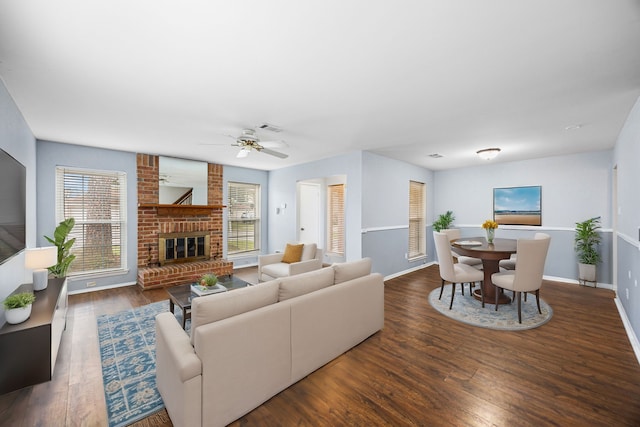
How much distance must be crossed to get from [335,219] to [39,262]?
14.9ft

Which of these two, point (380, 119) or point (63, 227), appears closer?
point (380, 119)

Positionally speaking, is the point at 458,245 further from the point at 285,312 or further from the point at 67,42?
the point at 67,42

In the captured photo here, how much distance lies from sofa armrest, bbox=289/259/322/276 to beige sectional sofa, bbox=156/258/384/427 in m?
1.70

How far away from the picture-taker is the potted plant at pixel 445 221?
6.43 m

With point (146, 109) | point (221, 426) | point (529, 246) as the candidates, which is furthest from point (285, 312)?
point (529, 246)

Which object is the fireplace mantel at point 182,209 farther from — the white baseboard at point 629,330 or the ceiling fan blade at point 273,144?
the white baseboard at point 629,330

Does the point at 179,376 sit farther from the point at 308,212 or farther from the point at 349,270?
the point at 308,212

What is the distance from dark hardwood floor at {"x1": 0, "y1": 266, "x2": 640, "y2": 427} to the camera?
5.80 ft

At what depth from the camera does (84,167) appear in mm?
4438

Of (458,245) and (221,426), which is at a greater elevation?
(458,245)

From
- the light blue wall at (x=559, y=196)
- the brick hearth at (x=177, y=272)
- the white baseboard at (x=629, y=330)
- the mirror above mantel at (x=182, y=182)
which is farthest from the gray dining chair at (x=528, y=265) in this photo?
the mirror above mantel at (x=182, y=182)

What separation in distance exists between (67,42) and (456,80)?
9.29 feet

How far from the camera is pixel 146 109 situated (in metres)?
2.87

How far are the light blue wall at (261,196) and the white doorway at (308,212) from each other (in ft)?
4.13
